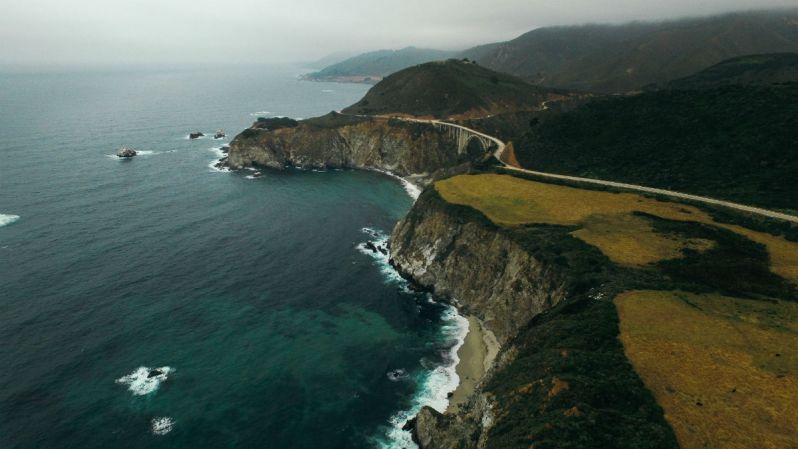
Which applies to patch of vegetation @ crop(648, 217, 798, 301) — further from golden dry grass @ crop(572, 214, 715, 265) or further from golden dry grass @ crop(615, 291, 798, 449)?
golden dry grass @ crop(615, 291, 798, 449)

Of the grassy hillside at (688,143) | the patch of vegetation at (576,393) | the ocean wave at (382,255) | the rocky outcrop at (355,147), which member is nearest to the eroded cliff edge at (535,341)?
the patch of vegetation at (576,393)

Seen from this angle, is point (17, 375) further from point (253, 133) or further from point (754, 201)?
point (253, 133)

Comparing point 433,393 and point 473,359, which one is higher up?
point 473,359

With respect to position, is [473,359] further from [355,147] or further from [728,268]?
[355,147]

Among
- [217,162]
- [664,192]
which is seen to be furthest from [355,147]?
[664,192]

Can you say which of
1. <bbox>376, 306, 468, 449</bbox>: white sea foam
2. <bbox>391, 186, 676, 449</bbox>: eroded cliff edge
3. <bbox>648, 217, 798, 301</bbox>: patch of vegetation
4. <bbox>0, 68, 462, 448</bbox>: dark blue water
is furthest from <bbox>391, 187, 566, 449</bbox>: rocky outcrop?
<bbox>648, 217, 798, 301</bbox>: patch of vegetation

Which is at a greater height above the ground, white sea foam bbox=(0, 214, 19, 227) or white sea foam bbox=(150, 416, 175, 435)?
white sea foam bbox=(0, 214, 19, 227)
